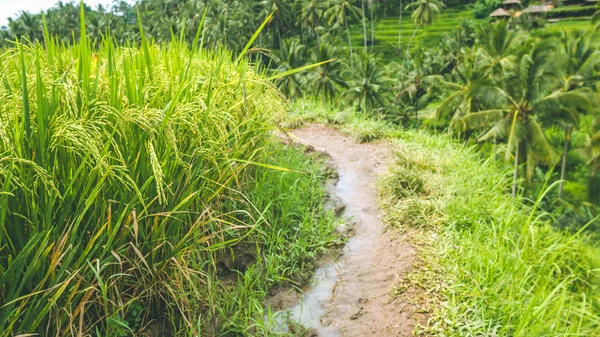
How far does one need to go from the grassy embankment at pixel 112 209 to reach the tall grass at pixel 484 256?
3.71ft

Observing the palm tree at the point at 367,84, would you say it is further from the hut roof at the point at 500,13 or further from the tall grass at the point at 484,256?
the hut roof at the point at 500,13

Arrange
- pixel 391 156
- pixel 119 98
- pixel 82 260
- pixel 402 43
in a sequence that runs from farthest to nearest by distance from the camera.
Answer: pixel 402 43
pixel 391 156
pixel 119 98
pixel 82 260

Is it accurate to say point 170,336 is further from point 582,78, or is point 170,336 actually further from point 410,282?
point 582,78

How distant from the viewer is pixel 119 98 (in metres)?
2.30

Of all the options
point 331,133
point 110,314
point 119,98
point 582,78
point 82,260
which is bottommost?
A: point 582,78

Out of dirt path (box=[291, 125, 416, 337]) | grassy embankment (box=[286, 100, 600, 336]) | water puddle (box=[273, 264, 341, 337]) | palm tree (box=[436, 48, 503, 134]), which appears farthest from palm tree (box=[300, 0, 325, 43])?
water puddle (box=[273, 264, 341, 337])

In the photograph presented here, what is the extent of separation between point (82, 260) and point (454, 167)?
14.6ft

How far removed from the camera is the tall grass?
2.54 meters

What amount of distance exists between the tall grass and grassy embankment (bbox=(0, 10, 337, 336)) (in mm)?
1130

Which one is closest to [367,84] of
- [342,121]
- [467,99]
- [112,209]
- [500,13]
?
[467,99]

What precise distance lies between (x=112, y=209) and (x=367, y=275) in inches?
77.4

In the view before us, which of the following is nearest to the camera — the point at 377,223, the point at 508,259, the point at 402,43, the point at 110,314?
the point at 110,314

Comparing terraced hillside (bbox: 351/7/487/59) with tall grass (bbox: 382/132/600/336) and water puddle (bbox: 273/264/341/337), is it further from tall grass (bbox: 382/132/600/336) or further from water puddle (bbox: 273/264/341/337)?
water puddle (bbox: 273/264/341/337)

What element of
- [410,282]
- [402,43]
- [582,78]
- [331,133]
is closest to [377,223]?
[410,282]
